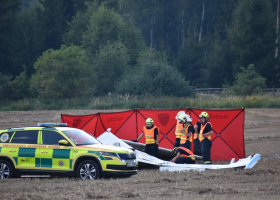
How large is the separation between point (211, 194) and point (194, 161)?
4.69 m

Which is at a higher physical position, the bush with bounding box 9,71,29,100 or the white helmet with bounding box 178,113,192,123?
the bush with bounding box 9,71,29,100

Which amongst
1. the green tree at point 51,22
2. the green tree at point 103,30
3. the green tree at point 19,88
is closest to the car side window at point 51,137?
the green tree at point 19,88

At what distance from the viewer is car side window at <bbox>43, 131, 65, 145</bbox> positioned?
14.1m

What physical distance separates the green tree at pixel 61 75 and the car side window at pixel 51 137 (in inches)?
1476

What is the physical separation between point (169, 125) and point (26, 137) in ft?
21.6

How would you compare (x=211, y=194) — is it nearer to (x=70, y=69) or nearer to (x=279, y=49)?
(x=70, y=69)

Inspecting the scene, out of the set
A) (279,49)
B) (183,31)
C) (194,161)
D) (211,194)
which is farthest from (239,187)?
(183,31)

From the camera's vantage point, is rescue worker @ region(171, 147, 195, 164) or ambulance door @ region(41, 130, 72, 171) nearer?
ambulance door @ region(41, 130, 72, 171)

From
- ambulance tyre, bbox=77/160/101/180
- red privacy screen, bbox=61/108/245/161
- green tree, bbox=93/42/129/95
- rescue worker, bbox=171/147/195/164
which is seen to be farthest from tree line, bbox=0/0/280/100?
ambulance tyre, bbox=77/160/101/180

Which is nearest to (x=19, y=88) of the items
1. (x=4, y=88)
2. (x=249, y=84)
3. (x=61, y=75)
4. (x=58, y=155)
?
(x=4, y=88)

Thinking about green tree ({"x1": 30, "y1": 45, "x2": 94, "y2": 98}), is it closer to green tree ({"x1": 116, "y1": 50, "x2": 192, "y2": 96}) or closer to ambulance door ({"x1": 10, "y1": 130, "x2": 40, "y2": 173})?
green tree ({"x1": 116, "y1": 50, "x2": 192, "y2": 96})

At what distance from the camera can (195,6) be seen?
259 ft

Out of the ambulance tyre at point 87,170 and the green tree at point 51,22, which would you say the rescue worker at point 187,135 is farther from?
the green tree at point 51,22

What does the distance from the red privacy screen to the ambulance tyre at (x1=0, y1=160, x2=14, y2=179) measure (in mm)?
6379
